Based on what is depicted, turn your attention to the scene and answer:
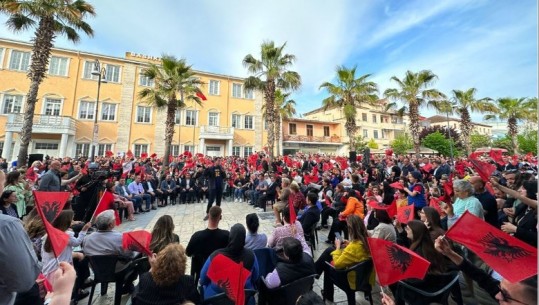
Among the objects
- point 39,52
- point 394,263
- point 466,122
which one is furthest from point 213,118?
point 394,263

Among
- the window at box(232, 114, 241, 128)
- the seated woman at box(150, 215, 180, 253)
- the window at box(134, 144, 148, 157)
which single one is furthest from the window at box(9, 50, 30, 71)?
the seated woman at box(150, 215, 180, 253)

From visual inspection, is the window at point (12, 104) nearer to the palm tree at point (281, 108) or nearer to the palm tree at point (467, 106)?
the palm tree at point (281, 108)

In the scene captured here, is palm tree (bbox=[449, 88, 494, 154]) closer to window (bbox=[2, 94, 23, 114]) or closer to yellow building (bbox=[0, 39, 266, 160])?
yellow building (bbox=[0, 39, 266, 160])

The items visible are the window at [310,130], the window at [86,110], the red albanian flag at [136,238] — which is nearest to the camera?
the red albanian flag at [136,238]

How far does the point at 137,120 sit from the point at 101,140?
366cm

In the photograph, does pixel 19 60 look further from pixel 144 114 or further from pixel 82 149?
pixel 144 114

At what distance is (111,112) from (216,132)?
404 inches

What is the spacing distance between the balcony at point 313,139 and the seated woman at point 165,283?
30.3m

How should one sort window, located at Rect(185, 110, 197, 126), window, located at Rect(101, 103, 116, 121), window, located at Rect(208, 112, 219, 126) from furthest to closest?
window, located at Rect(208, 112, 219, 126)
window, located at Rect(185, 110, 197, 126)
window, located at Rect(101, 103, 116, 121)

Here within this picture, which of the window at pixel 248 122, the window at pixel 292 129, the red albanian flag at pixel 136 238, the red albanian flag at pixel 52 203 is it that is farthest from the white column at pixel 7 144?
the window at pixel 292 129

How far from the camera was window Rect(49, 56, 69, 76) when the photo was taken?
2164cm

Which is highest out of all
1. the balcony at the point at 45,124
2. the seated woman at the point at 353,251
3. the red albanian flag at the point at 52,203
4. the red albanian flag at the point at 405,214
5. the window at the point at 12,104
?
the window at the point at 12,104

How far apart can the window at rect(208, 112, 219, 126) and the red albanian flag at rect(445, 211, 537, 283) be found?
87.2 ft

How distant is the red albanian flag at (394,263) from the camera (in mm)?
2348
